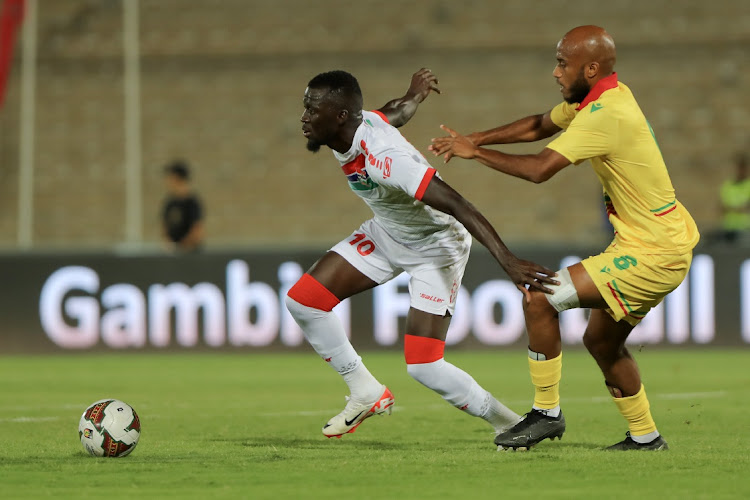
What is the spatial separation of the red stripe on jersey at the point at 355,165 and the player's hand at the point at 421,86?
881 millimetres

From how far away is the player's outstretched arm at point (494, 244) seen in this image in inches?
218

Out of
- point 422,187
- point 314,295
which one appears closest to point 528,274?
point 422,187

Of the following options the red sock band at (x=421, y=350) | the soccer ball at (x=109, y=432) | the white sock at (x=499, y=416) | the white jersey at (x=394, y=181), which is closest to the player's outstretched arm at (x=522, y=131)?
the white jersey at (x=394, y=181)

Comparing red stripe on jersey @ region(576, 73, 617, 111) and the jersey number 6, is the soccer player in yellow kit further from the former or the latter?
the jersey number 6

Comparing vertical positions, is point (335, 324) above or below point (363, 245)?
below

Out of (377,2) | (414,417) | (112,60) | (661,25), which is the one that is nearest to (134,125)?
(112,60)

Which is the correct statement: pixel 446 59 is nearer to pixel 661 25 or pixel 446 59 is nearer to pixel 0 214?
pixel 661 25

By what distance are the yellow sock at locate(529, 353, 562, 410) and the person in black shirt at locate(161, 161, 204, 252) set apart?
8536 mm

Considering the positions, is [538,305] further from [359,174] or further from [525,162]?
[359,174]

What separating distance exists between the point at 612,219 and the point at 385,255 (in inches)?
48.9

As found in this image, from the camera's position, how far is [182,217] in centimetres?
1421

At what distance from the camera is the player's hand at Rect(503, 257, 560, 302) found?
5.54 metres

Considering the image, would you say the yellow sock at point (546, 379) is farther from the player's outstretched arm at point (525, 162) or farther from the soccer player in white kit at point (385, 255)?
the player's outstretched arm at point (525, 162)

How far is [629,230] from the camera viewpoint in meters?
5.81
